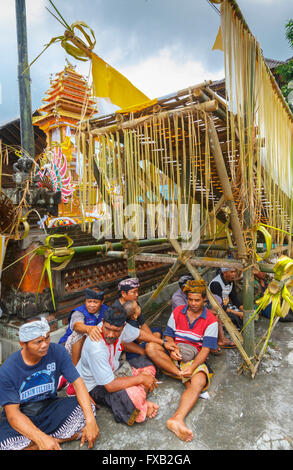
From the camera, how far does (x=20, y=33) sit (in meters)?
5.13

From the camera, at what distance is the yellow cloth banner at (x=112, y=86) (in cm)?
317

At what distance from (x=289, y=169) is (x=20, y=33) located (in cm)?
533

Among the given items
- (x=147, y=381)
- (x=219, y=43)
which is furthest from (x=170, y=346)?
(x=219, y=43)

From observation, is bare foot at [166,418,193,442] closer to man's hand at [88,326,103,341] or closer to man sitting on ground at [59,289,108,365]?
man's hand at [88,326,103,341]

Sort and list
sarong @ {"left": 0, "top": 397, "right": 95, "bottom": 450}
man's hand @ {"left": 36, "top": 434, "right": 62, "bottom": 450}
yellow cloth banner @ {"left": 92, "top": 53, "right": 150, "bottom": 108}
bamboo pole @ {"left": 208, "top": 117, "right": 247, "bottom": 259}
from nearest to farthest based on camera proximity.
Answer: man's hand @ {"left": 36, "top": 434, "right": 62, "bottom": 450}
sarong @ {"left": 0, "top": 397, "right": 95, "bottom": 450}
bamboo pole @ {"left": 208, "top": 117, "right": 247, "bottom": 259}
yellow cloth banner @ {"left": 92, "top": 53, "right": 150, "bottom": 108}

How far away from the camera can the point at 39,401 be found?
86.8 inches

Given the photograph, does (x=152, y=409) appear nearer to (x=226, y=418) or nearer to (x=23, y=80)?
(x=226, y=418)

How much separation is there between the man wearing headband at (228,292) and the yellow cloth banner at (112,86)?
283 cm

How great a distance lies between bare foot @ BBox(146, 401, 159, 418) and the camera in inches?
97.3

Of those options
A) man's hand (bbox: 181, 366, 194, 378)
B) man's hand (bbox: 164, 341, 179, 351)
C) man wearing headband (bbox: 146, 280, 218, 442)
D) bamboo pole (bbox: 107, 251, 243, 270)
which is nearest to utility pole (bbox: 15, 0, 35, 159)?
bamboo pole (bbox: 107, 251, 243, 270)

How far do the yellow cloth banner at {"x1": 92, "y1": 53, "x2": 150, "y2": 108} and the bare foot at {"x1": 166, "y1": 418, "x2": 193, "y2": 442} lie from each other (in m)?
3.14

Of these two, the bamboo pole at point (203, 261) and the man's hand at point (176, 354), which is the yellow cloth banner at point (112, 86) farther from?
the man's hand at point (176, 354)
